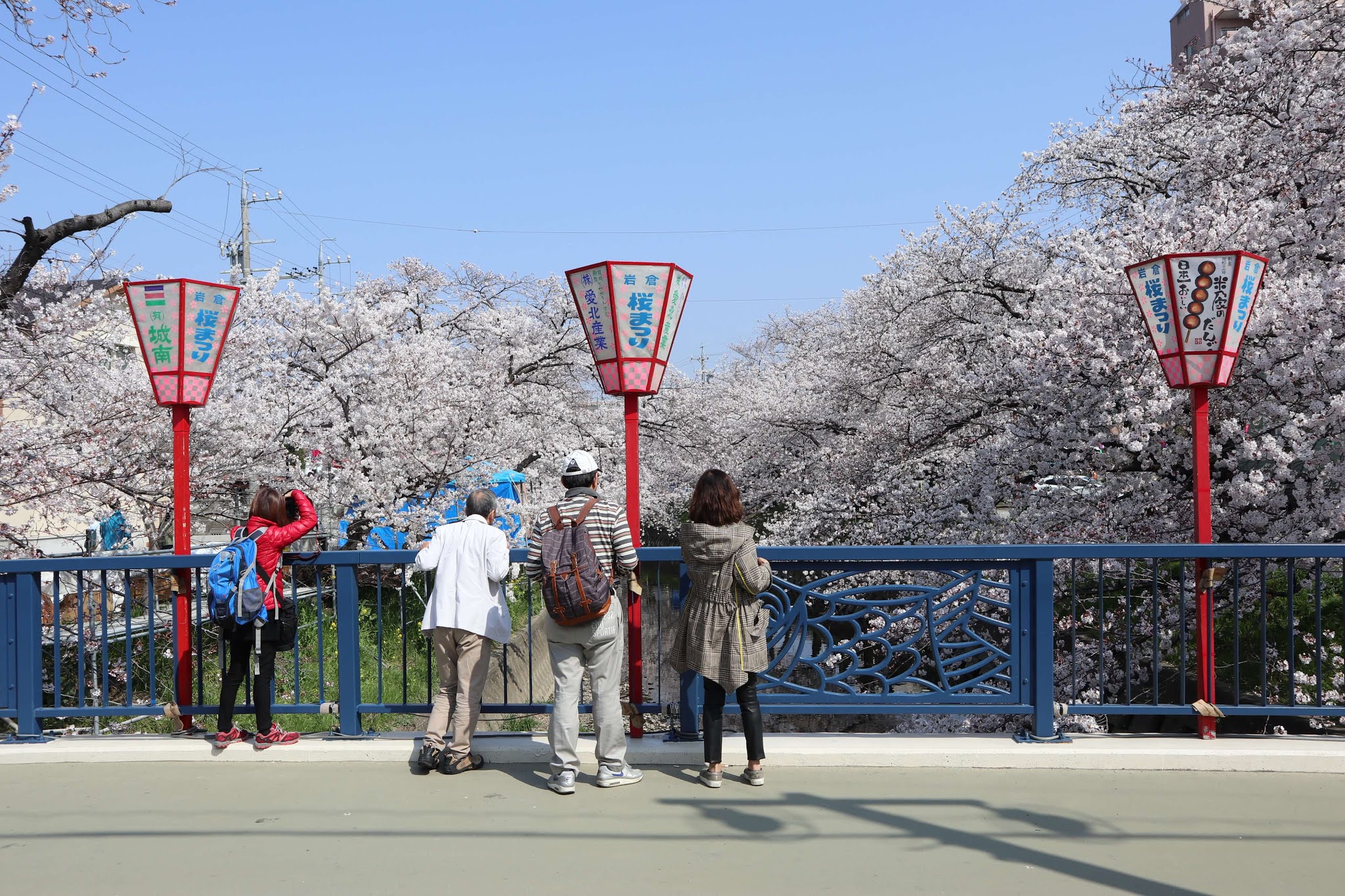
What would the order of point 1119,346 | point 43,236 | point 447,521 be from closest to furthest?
point 43,236
point 1119,346
point 447,521

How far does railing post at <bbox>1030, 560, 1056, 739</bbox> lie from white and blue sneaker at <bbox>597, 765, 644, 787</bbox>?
2209 millimetres

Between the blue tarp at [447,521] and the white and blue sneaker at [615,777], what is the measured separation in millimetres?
8547

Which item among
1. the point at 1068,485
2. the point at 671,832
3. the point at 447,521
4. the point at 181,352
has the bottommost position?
the point at 671,832

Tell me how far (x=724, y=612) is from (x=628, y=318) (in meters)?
1.87

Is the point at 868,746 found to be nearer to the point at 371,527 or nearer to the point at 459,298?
the point at 371,527

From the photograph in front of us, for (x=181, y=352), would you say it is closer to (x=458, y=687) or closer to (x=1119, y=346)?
(x=458, y=687)

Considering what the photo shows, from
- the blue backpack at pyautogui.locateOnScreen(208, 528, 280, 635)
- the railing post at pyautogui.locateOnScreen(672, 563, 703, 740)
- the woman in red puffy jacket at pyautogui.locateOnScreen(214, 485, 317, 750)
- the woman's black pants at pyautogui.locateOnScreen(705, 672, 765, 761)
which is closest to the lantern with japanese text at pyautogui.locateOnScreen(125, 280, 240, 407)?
the woman in red puffy jacket at pyautogui.locateOnScreen(214, 485, 317, 750)

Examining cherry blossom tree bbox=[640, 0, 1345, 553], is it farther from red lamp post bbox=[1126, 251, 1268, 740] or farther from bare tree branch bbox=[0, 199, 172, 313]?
bare tree branch bbox=[0, 199, 172, 313]

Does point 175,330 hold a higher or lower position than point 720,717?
higher

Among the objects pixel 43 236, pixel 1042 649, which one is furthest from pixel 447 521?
pixel 1042 649

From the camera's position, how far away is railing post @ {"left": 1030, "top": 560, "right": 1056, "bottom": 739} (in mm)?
5258

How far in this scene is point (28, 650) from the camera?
223 inches

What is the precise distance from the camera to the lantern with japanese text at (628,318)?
5645 mm

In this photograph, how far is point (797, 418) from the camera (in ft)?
61.0
